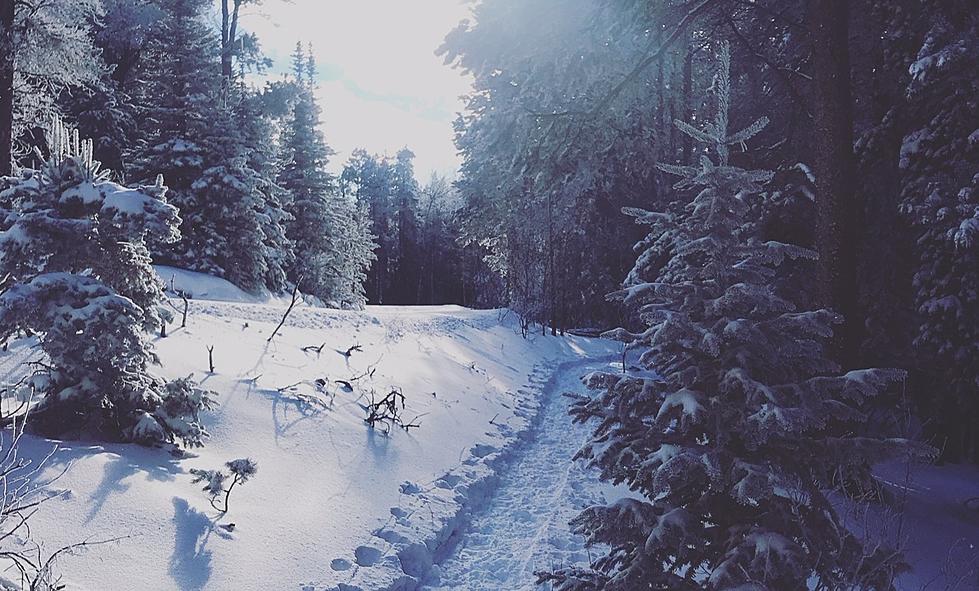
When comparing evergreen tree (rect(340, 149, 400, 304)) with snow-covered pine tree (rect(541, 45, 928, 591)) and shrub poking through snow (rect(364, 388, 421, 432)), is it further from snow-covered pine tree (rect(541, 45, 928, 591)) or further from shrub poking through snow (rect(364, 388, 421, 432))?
snow-covered pine tree (rect(541, 45, 928, 591))

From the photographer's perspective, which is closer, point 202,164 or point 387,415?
point 387,415

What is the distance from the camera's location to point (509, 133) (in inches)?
339

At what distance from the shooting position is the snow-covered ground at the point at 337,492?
13.7ft

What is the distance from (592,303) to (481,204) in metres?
6.13

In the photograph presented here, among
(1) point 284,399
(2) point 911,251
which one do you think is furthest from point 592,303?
(1) point 284,399

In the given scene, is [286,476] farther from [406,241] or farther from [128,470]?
[406,241]

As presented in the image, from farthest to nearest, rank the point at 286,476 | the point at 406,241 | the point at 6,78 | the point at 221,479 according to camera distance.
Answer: the point at 406,241 → the point at 6,78 → the point at 286,476 → the point at 221,479

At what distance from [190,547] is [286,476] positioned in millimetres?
1403

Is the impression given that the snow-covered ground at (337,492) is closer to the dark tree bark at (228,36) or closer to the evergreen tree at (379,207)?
the dark tree bark at (228,36)

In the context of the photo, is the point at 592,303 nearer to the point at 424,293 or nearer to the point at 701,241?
the point at 701,241

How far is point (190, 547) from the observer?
13.8 ft

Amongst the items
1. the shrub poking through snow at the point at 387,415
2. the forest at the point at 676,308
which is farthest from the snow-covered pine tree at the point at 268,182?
the shrub poking through snow at the point at 387,415

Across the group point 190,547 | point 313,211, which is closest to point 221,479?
point 190,547

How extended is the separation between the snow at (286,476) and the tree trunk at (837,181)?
4173 millimetres
